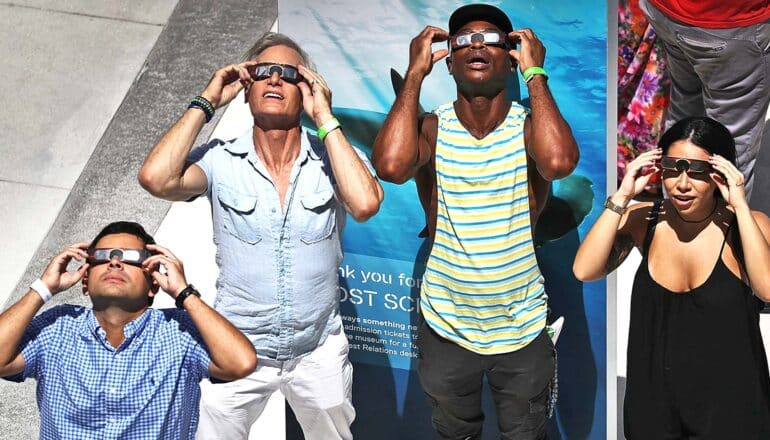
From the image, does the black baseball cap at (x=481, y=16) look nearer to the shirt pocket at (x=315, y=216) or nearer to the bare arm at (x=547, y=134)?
the bare arm at (x=547, y=134)

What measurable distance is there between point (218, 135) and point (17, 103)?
1540mm

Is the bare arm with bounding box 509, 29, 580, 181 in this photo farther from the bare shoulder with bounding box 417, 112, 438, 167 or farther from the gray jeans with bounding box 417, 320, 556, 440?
the gray jeans with bounding box 417, 320, 556, 440

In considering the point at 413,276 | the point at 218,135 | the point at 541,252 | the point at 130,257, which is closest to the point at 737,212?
the point at 541,252

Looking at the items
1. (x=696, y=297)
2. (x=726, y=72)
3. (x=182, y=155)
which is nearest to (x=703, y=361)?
(x=696, y=297)

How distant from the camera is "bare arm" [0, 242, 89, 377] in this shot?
383 cm

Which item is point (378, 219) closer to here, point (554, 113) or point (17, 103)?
point (554, 113)

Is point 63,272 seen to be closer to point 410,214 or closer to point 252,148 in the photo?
point 252,148

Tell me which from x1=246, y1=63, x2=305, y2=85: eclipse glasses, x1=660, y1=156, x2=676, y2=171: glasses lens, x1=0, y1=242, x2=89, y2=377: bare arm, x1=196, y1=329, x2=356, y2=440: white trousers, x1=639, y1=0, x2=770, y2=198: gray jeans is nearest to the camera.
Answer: x1=0, y1=242, x2=89, y2=377: bare arm

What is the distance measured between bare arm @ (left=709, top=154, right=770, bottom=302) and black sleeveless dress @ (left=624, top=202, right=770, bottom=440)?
0.09 metres

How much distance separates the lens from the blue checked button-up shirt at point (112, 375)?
3861 millimetres

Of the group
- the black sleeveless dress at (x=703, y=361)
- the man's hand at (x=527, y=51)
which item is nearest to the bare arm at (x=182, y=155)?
the man's hand at (x=527, y=51)

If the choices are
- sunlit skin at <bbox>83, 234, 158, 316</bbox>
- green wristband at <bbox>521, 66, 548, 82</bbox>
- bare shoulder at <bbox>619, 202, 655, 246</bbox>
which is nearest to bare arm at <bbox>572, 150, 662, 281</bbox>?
bare shoulder at <bbox>619, 202, 655, 246</bbox>

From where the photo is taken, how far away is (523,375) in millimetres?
4273

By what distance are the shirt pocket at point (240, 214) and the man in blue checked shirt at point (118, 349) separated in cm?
44
